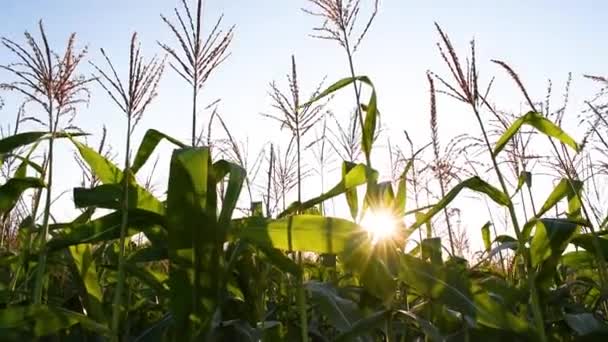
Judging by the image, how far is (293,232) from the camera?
5.05 feet

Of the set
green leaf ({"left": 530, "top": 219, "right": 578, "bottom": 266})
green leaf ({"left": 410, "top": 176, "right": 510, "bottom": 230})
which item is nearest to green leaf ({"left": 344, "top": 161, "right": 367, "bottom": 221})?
green leaf ({"left": 410, "top": 176, "right": 510, "bottom": 230})

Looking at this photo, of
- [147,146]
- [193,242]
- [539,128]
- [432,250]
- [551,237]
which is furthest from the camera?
[432,250]

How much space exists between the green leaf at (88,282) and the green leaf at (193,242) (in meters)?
0.47

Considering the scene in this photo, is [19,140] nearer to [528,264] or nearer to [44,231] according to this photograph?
[44,231]

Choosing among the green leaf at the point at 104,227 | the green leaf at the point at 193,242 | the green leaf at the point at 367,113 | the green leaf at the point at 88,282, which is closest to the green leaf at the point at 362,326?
the green leaf at the point at 193,242

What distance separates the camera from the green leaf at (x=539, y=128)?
183 cm

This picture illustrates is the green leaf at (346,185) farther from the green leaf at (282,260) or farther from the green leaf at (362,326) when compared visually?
the green leaf at (362,326)

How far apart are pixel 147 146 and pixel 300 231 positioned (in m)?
0.61

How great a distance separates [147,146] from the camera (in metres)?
1.83

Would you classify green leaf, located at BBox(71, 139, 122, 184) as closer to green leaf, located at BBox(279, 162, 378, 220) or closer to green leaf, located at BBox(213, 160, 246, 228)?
green leaf, located at BBox(213, 160, 246, 228)

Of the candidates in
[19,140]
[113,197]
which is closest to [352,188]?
[113,197]

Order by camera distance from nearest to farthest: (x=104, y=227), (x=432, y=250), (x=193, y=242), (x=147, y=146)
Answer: (x=193, y=242) < (x=104, y=227) < (x=147, y=146) < (x=432, y=250)

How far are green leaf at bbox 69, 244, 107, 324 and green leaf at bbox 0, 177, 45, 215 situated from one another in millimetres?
247

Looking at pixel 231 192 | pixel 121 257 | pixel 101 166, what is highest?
pixel 101 166
